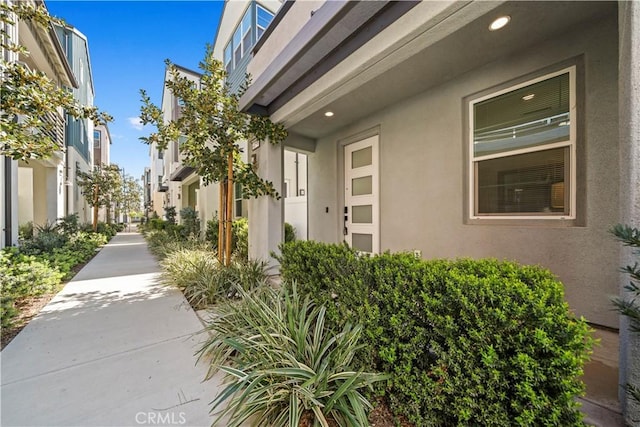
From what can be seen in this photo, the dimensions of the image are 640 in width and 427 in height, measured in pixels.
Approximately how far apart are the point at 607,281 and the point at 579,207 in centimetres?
76

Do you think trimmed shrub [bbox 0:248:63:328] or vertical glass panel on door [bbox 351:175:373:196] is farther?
vertical glass panel on door [bbox 351:175:373:196]

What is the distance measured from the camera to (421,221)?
4.06 meters

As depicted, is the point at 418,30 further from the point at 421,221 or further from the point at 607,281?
the point at 607,281

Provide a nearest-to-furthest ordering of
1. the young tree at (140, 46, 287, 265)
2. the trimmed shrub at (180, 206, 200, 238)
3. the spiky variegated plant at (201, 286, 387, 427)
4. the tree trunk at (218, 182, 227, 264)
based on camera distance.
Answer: the spiky variegated plant at (201, 286, 387, 427), the young tree at (140, 46, 287, 265), the tree trunk at (218, 182, 227, 264), the trimmed shrub at (180, 206, 200, 238)

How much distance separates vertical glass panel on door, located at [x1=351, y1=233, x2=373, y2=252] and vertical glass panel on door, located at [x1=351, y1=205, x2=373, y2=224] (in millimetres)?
274

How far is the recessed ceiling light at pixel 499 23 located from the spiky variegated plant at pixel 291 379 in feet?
10.5

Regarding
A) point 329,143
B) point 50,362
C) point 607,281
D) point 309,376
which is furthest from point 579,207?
point 50,362

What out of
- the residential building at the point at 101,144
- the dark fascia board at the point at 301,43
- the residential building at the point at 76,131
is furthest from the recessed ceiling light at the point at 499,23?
A: the residential building at the point at 101,144

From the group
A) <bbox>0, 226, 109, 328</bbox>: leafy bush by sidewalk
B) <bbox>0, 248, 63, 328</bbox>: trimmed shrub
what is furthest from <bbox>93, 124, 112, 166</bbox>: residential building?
<bbox>0, 248, 63, 328</bbox>: trimmed shrub

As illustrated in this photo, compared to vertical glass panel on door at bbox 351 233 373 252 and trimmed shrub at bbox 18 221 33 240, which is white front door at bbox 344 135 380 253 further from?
trimmed shrub at bbox 18 221 33 240

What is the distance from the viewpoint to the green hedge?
4.03 feet

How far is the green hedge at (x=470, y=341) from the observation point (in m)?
1.23

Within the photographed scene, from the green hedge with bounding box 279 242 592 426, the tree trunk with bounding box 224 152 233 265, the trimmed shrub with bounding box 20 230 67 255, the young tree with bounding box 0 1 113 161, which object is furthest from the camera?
the trimmed shrub with bounding box 20 230 67 255

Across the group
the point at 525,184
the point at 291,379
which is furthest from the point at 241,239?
the point at 525,184
